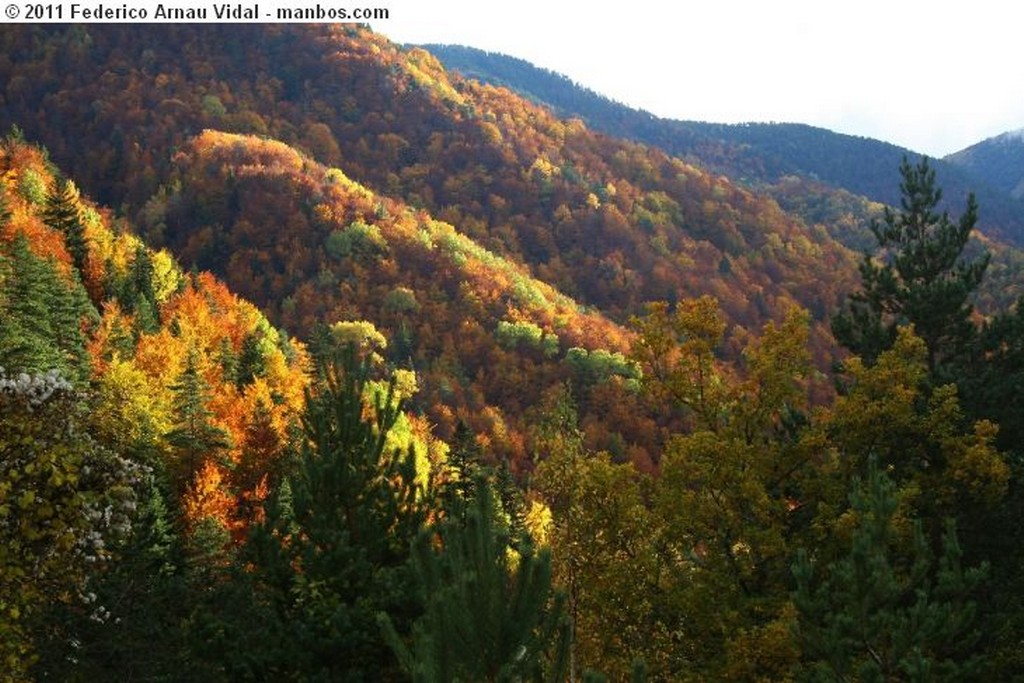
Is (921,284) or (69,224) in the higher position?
(921,284)

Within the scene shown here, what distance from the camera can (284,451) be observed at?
4959 centimetres

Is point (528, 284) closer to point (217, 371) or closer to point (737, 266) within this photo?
point (737, 266)

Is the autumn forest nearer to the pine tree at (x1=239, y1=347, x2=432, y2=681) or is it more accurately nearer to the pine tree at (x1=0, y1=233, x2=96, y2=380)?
the pine tree at (x1=239, y1=347, x2=432, y2=681)

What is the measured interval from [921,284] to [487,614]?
860 inches

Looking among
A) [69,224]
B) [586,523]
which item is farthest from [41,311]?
[586,523]

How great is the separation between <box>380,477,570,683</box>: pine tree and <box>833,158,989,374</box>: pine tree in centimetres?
1891

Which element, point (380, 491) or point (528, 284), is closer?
point (380, 491)

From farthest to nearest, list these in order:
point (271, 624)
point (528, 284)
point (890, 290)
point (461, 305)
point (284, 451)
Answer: point (528, 284) → point (461, 305) → point (284, 451) → point (890, 290) → point (271, 624)

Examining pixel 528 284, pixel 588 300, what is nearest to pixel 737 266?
pixel 588 300

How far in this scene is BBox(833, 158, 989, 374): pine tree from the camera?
2369 centimetres

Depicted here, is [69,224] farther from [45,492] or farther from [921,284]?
[45,492]

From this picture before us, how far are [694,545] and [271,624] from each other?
10120 millimetres

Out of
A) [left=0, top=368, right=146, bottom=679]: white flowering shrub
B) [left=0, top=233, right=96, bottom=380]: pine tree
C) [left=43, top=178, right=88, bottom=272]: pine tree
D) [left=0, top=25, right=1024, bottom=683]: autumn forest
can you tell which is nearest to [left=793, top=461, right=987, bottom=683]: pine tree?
[left=0, top=25, right=1024, bottom=683]: autumn forest

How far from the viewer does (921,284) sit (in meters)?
24.6
